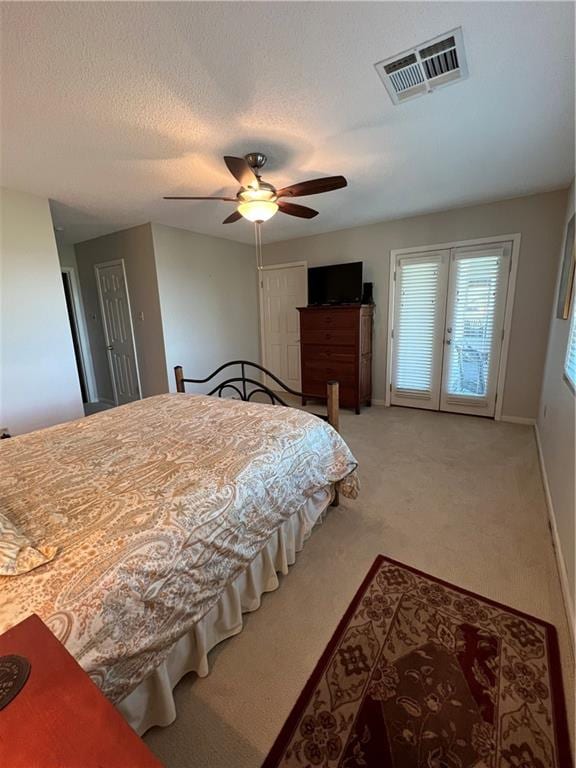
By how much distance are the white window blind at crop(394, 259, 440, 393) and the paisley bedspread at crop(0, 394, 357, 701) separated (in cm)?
268

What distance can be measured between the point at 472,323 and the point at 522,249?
89 cm

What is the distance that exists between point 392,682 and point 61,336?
3.65 metres

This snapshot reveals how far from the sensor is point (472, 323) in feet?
12.7

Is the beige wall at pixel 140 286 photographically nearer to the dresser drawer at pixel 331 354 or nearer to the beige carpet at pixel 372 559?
the dresser drawer at pixel 331 354

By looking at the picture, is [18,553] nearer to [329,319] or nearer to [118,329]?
[329,319]

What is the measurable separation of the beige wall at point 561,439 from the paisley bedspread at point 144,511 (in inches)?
44.2

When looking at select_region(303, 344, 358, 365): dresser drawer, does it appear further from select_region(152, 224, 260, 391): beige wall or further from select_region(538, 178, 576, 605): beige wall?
select_region(538, 178, 576, 605): beige wall

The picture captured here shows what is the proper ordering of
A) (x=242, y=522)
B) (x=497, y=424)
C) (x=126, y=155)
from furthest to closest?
(x=497, y=424) → (x=126, y=155) → (x=242, y=522)

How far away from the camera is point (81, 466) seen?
1516 millimetres

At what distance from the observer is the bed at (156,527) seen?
912 mm

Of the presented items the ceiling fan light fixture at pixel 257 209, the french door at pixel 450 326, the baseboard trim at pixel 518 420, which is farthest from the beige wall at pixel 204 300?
the baseboard trim at pixel 518 420

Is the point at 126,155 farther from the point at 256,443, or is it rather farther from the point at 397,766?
the point at 397,766

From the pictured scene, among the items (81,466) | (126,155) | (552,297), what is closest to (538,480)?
(552,297)

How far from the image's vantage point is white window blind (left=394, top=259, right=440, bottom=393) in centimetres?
408
